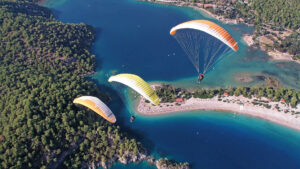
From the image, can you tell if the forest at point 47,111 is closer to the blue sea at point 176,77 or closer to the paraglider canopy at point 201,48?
the blue sea at point 176,77

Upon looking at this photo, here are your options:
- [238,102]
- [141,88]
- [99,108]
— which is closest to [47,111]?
[99,108]

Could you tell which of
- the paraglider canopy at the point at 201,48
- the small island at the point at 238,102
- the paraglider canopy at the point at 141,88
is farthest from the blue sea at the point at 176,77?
the paraglider canopy at the point at 141,88

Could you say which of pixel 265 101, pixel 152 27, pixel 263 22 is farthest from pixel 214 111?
pixel 263 22

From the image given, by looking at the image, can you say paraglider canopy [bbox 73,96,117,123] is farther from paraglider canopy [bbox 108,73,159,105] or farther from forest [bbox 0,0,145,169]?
paraglider canopy [bbox 108,73,159,105]

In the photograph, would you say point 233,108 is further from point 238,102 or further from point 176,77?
point 176,77

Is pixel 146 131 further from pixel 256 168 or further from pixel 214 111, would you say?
pixel 256 168
